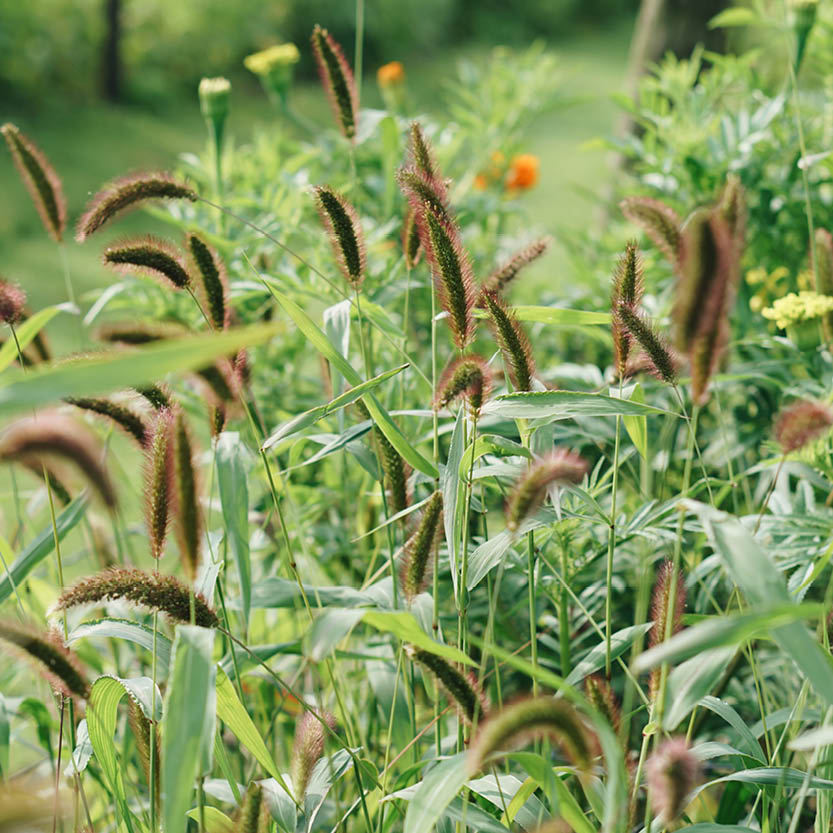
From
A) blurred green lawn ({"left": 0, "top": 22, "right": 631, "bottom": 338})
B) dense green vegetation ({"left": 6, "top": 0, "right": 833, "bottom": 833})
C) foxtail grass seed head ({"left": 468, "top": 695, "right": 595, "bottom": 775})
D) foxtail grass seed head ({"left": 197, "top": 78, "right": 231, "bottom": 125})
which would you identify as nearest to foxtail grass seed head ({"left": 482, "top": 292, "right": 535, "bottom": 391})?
dense green vegetation ({"left": 6, "top": 0, "right": 833, "bottom": 833})

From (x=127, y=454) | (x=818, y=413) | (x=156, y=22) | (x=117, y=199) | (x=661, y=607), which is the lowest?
(x=127, y=454)

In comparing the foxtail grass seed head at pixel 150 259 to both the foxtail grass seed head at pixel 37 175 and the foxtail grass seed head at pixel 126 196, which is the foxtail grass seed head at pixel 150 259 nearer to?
Answer: the foxtail grass seed head at pixel 126 196

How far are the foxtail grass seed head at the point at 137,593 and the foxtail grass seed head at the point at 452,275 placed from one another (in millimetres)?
223

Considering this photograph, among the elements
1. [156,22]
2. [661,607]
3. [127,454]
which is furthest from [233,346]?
[156,22]

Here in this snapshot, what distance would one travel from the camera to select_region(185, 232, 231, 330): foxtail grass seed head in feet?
2.11

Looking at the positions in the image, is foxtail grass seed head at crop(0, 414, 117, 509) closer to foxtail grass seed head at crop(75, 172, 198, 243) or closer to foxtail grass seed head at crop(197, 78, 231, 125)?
foxtail grass seed head at crop(75, 172, 198, 243)

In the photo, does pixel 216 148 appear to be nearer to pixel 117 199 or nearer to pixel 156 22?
pixel 117 199

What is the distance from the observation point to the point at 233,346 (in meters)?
0.35

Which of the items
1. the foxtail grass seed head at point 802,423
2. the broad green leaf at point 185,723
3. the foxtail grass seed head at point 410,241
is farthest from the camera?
the foxtail grass seed head at point 410,241

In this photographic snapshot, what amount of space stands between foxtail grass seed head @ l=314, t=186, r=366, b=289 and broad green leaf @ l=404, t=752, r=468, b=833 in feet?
1.07

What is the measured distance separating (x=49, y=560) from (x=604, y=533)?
575 mm

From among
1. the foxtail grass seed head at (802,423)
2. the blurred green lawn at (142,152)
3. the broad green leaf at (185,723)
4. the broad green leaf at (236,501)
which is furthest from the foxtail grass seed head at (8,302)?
the blurred green lawn at (142,152)

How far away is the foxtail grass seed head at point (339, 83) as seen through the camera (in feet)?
2.85

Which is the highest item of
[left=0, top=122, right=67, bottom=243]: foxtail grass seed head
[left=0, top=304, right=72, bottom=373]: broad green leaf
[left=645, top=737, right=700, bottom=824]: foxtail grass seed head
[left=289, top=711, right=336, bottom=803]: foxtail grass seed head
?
[left=0, top=122, right=67, bottom=243]: foxtail grass seed head
